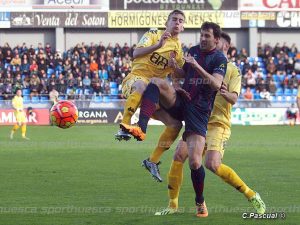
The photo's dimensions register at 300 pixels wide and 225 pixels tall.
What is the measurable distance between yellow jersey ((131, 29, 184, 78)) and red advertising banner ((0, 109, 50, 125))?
27.4 metres

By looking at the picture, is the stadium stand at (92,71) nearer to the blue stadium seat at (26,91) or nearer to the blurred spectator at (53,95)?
the blue stadium seat at (26,91)

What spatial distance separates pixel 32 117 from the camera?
3872 centimetres

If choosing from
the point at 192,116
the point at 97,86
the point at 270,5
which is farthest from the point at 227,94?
the point at 270,5

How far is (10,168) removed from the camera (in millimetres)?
17984

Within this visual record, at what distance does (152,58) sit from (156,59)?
55 mm

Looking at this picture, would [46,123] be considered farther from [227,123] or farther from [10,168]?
[227,123]

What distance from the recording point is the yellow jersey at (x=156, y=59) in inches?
436

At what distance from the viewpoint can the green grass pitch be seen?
10742 mm

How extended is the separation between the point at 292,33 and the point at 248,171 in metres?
32.1

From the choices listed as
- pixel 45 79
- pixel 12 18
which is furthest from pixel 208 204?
pixel 12 18

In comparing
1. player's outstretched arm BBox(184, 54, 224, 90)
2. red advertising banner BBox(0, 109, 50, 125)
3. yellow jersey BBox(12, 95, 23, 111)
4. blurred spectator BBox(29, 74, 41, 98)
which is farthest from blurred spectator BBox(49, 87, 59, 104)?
player's outstretched arm BBox(184, 54, 224, 90)

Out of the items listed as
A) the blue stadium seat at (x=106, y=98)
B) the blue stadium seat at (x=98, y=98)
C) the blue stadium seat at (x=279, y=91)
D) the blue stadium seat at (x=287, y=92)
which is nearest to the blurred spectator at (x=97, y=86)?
the blue stadium seat at (x=106, y=98)

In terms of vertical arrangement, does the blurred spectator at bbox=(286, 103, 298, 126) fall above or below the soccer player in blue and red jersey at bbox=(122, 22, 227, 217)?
below

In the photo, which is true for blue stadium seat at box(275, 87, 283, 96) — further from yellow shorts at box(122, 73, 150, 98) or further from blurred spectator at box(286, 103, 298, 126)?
yellow shorts at box(122, 73, 150, 98)
